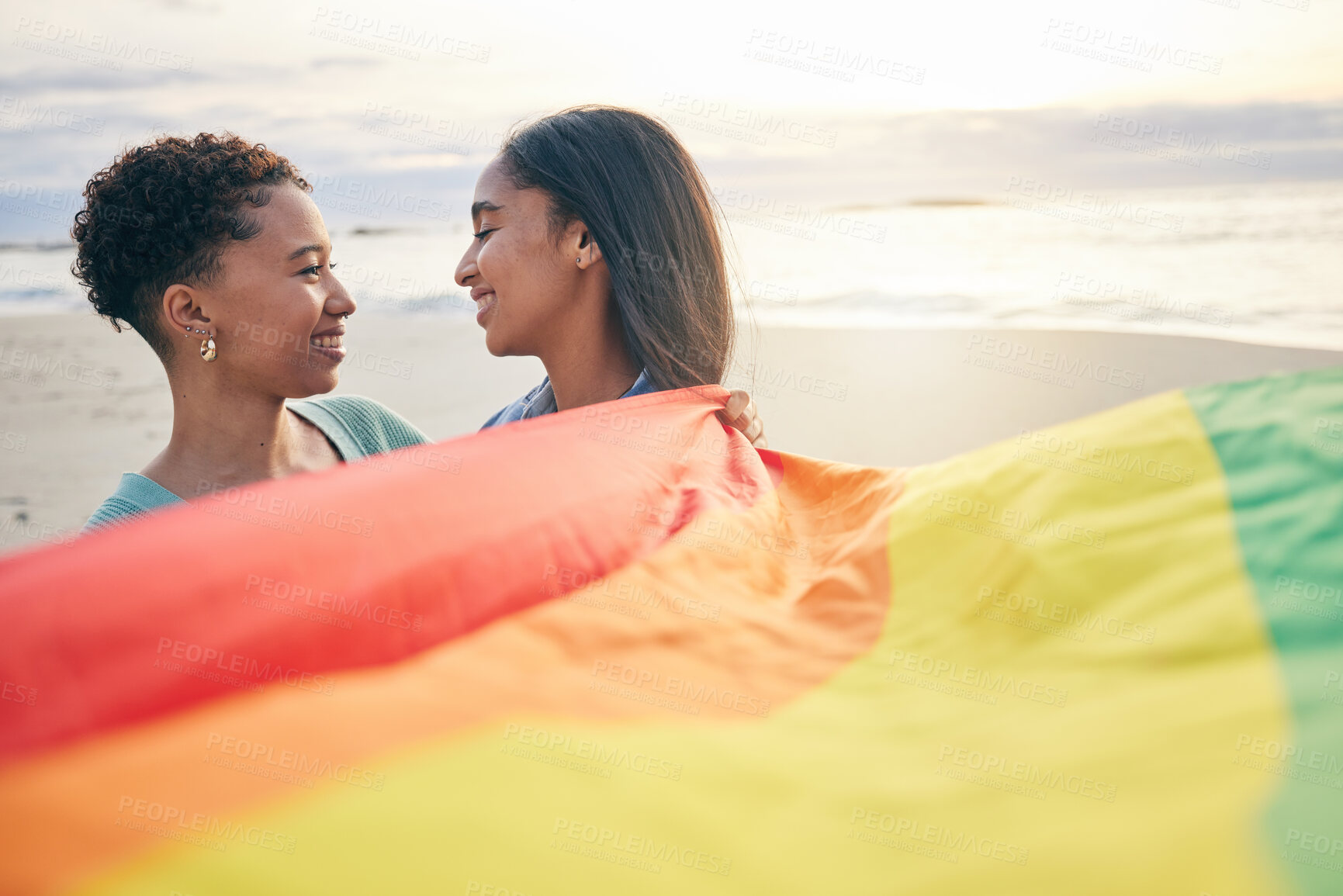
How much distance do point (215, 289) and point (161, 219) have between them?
20 centimetres

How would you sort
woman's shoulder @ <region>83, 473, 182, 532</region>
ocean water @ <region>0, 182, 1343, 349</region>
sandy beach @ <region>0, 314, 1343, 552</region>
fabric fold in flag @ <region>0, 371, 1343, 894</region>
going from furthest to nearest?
1. ocean water @ <region>0, 182, 1343, 349</region>
2. sandy beach @ <region>0, 314, 1343, 552</region>
3. woman's shoulder @ <region>83, 473, 182, 532</region>
4. fabric fold in flag @ <region>0, 371, 1343, 894</region>

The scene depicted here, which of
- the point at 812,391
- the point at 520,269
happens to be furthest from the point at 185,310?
the point at 812,391

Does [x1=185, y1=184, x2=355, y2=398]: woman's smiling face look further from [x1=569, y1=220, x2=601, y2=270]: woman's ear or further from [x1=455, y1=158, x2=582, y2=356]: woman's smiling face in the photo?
[x1=569, y1=220, x2=601, y2=270]: woman's ear

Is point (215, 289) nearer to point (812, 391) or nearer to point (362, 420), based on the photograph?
point (362, 420)

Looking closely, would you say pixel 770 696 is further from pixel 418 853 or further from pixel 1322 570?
pixel 1322 570

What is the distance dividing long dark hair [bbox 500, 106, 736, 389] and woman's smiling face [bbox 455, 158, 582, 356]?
1.7 inches

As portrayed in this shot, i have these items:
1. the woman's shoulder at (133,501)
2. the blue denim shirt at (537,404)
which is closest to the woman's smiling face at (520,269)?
the blue denim shirt at (537,404)

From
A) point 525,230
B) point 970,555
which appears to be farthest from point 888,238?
point 970,555

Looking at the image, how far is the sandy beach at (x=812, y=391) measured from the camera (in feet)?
19.9

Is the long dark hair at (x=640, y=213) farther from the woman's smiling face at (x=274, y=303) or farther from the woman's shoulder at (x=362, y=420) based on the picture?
the woman's shoulder at (x=362, y=420)

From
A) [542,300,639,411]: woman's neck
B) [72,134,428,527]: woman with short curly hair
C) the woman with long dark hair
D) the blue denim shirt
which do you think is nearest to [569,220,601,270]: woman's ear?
the woman with long dark hair

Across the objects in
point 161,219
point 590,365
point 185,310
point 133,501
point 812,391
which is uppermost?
point 161,219

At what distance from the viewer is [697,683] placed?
133 centimetres

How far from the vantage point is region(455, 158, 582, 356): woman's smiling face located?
2723 millimetres
